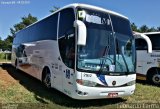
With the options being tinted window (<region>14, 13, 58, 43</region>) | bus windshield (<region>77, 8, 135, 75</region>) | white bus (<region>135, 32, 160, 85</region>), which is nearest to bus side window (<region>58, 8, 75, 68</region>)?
bus windshield (<region>77, 8, 135, 75</region>)

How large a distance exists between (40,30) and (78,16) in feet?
15.7

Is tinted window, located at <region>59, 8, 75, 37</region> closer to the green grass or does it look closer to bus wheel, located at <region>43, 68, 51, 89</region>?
bus wheel, located at <region>43, 68, 51, 89</region>

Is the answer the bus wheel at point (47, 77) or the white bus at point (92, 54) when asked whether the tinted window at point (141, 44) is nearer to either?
the white bus at point (92, 54)

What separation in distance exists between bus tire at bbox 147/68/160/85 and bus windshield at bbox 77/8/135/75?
4677mm

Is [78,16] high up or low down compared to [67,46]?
up

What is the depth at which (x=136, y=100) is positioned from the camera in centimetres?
948

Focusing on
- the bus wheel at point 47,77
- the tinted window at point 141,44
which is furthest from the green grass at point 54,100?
the tinted window at point 141,44

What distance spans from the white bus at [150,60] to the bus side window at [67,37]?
17.6 ft

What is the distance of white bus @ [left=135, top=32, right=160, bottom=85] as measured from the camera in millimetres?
13016

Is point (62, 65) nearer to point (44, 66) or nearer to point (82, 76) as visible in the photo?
point (82, 76)

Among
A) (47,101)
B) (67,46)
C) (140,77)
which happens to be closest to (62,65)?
(67,46)

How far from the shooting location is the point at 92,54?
800cm

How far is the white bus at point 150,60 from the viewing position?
13.0m

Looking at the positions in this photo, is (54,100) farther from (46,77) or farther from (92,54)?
(92,54)
